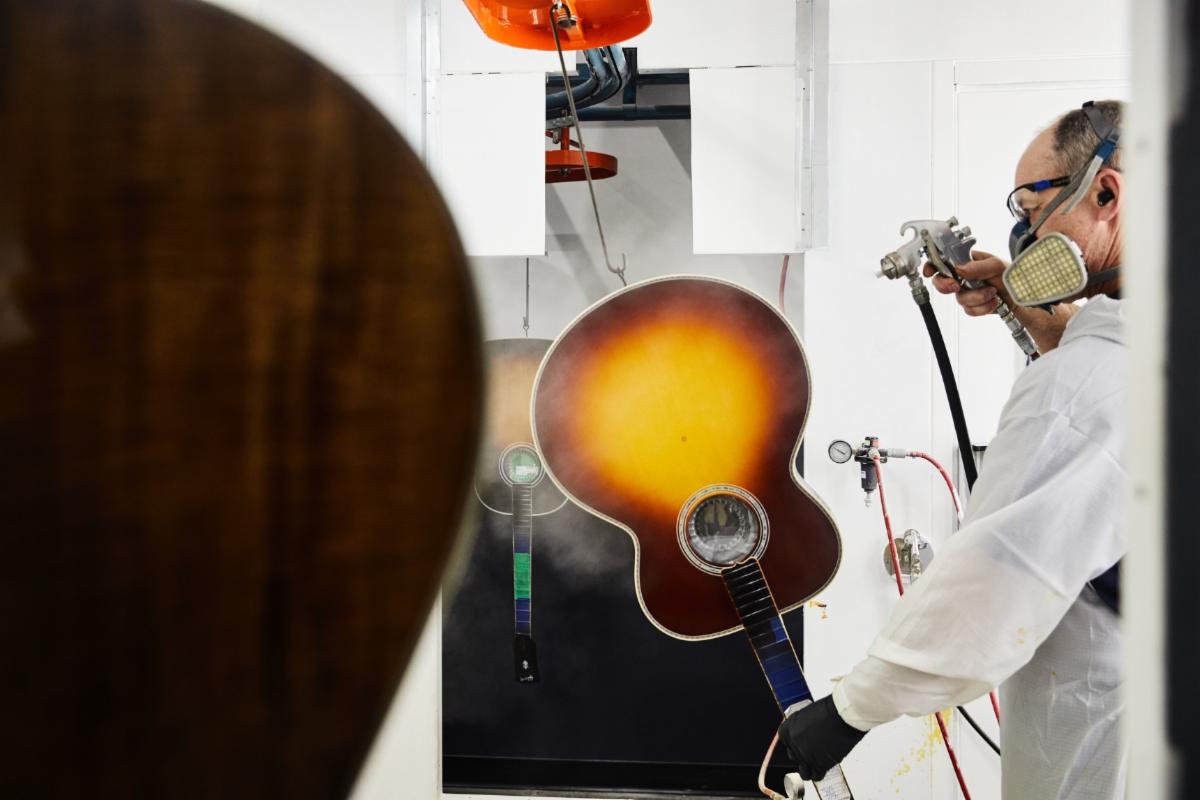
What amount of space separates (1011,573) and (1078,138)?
74cm

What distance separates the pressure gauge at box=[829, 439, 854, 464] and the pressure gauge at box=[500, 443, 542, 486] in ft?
2.67

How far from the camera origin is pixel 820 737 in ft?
4.14

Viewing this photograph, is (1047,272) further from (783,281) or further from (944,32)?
(944,32)

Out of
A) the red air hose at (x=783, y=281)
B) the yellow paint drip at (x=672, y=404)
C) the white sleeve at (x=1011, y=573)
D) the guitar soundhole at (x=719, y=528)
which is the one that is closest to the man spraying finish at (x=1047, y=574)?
the white sleeve at (x=1011, y=573)

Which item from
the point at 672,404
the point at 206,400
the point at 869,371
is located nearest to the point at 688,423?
the point at 672,404

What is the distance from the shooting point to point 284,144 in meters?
0.21

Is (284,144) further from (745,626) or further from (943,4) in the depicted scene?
(943,4)

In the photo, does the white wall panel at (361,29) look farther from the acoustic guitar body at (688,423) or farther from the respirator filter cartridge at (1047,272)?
the respirator filter cartridge at (1047,272)

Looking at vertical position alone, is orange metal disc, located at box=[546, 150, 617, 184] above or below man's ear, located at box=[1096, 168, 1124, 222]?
above

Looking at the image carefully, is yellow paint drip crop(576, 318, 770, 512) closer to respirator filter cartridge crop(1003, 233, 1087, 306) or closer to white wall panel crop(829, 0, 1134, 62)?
respirator filter cartridge crop(1003, 233, 1087, 306)

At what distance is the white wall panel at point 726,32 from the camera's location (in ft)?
6.64

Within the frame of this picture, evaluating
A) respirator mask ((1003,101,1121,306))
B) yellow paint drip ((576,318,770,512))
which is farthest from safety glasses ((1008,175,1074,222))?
yellow paint drip ((576,318,770,512))

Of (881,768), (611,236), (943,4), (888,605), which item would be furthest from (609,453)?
(943,4)

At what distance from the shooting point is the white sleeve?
1060mm
